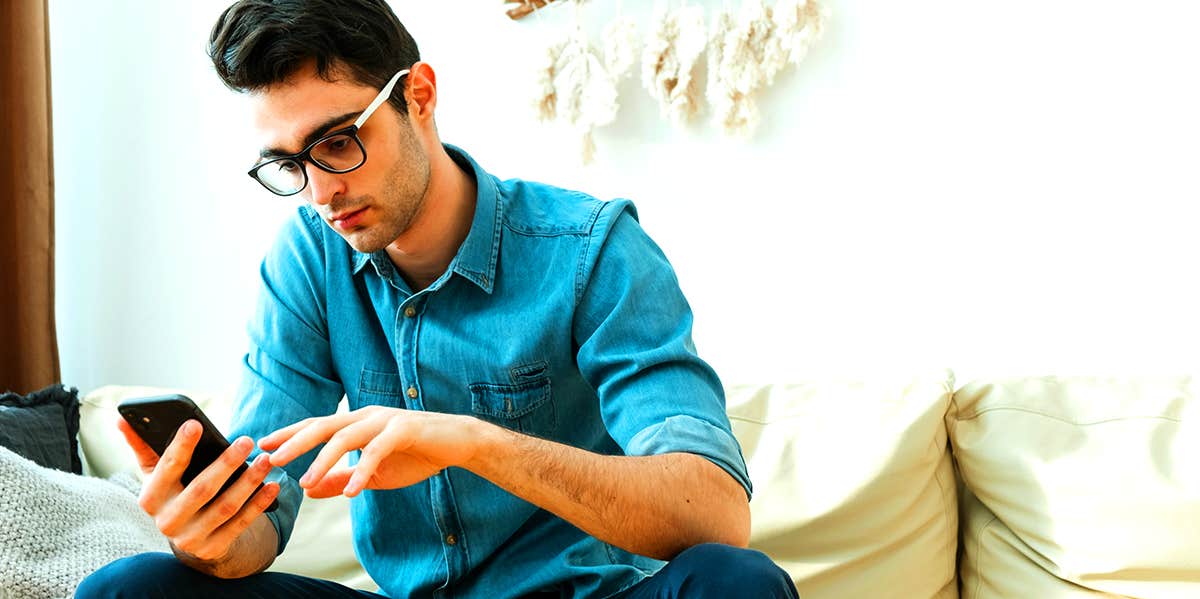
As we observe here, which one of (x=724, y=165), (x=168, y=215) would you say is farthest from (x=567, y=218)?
(x=168, y=215)

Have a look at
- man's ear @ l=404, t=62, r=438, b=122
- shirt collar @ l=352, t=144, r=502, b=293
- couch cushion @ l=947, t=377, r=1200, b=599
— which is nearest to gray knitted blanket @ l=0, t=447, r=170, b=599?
shirt collar @ l=352, t=144, r=502, b=293

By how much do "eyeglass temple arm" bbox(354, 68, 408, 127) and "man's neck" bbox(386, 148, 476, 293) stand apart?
4.4 inches

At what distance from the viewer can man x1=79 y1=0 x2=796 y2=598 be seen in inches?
47.4

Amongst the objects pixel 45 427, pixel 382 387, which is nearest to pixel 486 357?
pixel 382 387

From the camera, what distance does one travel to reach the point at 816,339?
7.23ft

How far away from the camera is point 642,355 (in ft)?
4.35

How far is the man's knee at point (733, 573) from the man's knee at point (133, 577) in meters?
0.55

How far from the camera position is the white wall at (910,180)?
6.48 feet

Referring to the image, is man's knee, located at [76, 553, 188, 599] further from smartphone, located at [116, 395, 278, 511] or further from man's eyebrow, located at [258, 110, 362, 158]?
man's eyebrow, located at [258, 110, 362, 158]

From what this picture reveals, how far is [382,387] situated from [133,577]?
16.1 inches

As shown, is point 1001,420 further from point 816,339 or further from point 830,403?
point 816,339

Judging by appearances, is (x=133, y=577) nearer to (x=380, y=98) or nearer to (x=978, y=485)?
(x=380, y=98)

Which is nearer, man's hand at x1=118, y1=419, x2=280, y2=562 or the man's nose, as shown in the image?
man's hand at x1=118, y1=419, x2=280, y2=562

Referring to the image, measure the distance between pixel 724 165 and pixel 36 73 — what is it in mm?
1535
